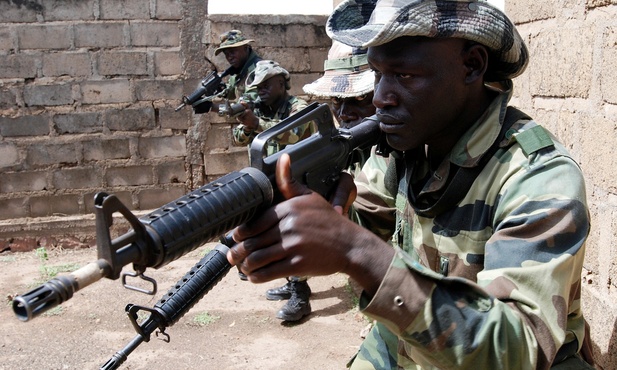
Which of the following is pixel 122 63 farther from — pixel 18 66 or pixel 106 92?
pixel 18 66

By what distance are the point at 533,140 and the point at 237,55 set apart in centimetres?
508

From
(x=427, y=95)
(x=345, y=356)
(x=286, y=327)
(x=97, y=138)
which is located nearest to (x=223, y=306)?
(x=286, y=327)

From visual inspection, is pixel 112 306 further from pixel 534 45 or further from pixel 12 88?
pixel 534 45

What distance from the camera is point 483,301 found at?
49.1 inches

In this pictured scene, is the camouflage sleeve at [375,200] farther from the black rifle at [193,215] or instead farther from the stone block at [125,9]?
the stone block at [125,9]

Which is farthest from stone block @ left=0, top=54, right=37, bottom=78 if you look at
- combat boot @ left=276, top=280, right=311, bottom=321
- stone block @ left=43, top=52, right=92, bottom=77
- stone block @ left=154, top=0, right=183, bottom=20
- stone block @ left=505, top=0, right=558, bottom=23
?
stone block @ left=505, top=0, right=558, bottom=23

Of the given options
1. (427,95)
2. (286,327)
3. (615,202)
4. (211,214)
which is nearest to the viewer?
(211,214)

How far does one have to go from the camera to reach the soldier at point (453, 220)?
4.06 ft

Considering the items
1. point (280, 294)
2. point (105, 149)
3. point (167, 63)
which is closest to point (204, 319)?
point (280, 294)

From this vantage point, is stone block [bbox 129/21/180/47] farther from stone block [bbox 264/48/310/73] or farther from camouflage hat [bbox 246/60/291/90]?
camouflage hat [bbox 246/60/291/90]

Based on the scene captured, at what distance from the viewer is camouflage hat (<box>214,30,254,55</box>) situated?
6.18 meters

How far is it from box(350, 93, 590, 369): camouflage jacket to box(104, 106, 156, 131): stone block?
17.3ft

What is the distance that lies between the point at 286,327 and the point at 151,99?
129 inches

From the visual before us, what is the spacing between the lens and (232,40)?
623 centimetres
